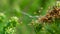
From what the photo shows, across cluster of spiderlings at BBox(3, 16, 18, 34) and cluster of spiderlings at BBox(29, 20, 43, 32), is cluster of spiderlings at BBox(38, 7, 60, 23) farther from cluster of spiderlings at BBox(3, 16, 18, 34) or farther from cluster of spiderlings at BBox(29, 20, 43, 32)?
cluster of spiderlings at BBox(3, 16, 18, 34)

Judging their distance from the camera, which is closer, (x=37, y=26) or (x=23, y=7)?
(x=37, y=26)

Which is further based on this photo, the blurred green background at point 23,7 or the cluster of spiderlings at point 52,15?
the blurred green background at point 23,7

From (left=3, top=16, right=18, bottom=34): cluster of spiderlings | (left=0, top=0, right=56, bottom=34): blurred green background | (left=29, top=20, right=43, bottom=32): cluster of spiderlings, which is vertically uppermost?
(left=0, top=0, right=56, bottom=34): blurred green background

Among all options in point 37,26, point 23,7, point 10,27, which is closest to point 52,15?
point 37,26

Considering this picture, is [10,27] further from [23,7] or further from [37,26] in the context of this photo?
[23,7]

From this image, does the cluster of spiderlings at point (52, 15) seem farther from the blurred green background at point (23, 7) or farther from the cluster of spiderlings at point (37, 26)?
the blurred green background at point (23, 7)

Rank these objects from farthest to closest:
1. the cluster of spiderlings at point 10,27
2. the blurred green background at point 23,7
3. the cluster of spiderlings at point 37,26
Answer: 1. the blurred green background at point 23,7
2. the cluster of spiderlings at point 37,26
3. the cluster of spiderlings at point 10,27

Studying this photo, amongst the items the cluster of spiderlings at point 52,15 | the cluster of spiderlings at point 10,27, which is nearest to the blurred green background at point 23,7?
the cluster of spiderlings at point 52,15

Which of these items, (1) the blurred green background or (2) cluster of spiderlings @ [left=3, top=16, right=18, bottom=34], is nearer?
(2) cluster of spiderlings @ [left=3, top=16, right=18, bottom=34]

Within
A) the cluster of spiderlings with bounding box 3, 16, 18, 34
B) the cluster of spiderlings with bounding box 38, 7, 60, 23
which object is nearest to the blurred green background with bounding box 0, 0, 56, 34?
the cluster of spiderlings with bounding box 38, 7, 60, 23

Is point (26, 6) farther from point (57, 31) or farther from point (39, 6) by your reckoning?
point (57, 31)

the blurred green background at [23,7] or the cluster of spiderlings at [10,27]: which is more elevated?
the blurred green background at [23,7]

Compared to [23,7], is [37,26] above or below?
below
